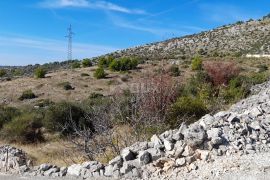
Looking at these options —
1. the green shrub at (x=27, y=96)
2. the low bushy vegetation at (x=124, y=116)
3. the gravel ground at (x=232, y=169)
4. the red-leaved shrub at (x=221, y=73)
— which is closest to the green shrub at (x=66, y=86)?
the green shrub at (x=27, y=96)

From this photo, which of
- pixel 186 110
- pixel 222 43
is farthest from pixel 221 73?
pixel 222 43

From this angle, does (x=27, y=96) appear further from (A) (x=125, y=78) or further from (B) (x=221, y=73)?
(B) (x=221, y=73)

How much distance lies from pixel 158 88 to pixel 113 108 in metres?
2.22

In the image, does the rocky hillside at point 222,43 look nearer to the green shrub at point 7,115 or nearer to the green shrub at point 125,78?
the green shrub at point 125,78

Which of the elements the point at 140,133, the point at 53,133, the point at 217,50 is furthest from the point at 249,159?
the point at 217,50

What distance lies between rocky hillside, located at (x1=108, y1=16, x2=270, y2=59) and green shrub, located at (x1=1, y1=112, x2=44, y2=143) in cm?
5709

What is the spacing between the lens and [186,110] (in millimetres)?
21469

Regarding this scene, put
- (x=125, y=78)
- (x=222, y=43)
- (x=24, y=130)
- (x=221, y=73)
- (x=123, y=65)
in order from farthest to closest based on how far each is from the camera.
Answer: (x=222, y=43), (x=123, y=65), (x=125, y=78), (x=221, y=73), (x=24, y=130)

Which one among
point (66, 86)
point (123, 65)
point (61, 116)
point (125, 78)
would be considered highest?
point (123, 65)

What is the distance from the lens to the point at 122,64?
5838 centimetres

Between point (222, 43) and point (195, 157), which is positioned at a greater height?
point (222, 43)

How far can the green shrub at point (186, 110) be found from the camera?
2005 centimetres

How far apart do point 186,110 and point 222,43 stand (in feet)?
229

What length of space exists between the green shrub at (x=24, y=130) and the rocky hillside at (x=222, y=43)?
57.1 m
